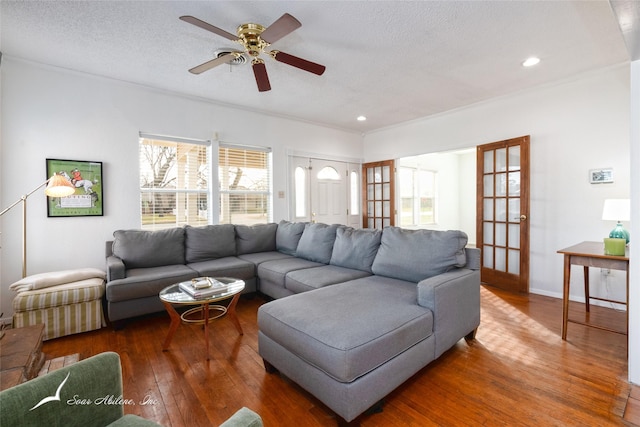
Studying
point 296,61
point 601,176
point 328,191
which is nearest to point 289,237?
point 328,191

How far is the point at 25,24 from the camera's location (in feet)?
7.64

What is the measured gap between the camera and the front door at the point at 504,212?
3.70 metres

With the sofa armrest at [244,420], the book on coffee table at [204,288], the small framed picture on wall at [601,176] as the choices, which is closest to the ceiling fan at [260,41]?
the book on coffee table at [204,288]

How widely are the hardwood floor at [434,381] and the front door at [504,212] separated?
1.12m

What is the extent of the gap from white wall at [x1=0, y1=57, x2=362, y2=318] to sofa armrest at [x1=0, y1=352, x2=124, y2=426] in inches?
120

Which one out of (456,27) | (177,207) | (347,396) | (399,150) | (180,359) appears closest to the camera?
(347,396)

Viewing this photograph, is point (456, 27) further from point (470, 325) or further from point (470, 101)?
point (470, 325)

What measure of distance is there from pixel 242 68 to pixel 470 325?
3322 millimetres

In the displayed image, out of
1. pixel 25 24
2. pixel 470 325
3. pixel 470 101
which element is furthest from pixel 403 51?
pixel 25 24

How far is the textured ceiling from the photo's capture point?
2.15 meters

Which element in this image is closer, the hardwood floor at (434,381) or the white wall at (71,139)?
the hardwood floor at (434,381)

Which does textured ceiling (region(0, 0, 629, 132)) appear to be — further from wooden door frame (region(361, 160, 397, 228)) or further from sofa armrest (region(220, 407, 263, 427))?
sofa armrest (region(220, 407, 263, 427))

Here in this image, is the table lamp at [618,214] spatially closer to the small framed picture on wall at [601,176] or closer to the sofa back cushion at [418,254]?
the small framed picture on wall at [601,176]

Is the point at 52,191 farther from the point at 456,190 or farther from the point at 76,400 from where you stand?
the point at 456,190
